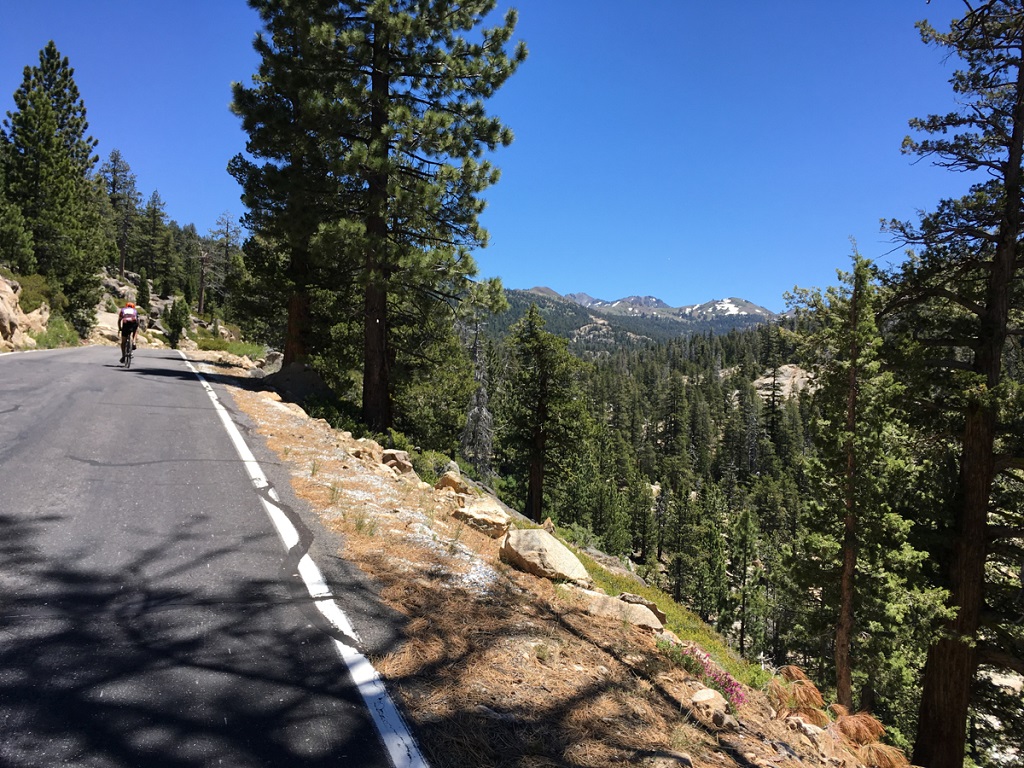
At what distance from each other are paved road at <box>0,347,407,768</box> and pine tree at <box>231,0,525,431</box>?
7067 millimetres

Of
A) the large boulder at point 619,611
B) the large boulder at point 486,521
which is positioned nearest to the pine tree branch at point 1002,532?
the large boulder at point 619,611

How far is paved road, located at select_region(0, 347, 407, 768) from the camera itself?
7.12 ft

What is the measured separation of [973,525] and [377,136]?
1530cm

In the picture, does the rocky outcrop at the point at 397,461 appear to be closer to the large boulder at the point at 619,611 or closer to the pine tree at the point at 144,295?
the large boulder at the point at 619,611

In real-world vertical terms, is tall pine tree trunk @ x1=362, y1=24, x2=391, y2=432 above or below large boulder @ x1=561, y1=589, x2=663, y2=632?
above

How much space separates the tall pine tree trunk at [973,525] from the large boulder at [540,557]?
9.35m

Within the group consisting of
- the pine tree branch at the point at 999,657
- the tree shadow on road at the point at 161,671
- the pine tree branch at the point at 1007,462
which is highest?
the pine tree branch at the point at 1007,462

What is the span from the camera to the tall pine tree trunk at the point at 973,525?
9.96 meters

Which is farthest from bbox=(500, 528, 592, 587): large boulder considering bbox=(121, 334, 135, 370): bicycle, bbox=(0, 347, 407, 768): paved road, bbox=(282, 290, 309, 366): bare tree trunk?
bbox=(121, 334, 135, 370): bicycle

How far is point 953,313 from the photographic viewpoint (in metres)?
11.1

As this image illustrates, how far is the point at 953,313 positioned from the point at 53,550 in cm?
1524

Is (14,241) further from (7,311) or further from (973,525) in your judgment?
(973,525)

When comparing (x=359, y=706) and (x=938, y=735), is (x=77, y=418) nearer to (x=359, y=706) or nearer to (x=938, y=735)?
(x=359, y=706)

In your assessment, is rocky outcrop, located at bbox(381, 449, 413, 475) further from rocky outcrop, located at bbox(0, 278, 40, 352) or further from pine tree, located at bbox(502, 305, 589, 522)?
pine tree, located at bbox(502, 305, 589, 522)
